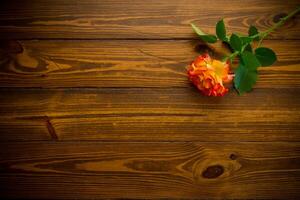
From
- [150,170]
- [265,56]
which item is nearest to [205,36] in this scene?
[265,56]

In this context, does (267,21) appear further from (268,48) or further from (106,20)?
(106,20)

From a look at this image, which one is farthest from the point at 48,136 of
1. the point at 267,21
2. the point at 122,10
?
the point at 267,21

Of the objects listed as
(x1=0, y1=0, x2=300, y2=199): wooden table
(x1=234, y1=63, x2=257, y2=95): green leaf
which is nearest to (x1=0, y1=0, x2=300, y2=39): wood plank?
(x1=0, y1=0, x2=300, y2=199): wooden table

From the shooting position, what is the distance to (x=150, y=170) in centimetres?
90

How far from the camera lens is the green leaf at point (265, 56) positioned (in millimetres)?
794

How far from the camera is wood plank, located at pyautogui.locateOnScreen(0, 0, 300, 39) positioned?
0.84 meters

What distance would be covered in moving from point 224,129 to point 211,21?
Answer: 0.27m

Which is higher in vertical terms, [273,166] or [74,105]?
[74,105]

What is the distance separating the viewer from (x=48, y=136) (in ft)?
2.92

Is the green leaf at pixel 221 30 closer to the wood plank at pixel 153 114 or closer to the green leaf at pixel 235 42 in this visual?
the green leaf at pixel 235 42

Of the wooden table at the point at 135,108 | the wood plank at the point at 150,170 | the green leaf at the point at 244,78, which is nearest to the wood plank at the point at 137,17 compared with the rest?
the wooden table at the point at 135,108

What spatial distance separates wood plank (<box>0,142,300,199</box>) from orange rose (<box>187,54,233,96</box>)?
7.2 inches

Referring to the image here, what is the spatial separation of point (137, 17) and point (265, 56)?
32 cm

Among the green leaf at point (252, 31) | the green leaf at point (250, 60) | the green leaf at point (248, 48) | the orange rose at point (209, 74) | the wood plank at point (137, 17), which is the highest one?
the wood plank at point (137, 17)
